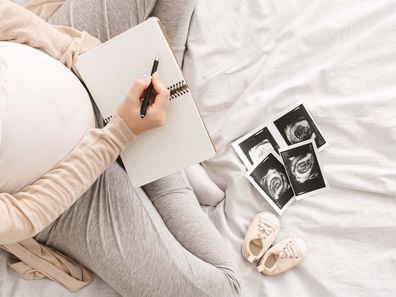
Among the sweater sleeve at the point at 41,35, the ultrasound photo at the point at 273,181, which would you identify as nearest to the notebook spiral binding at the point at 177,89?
the sweater sleeve at the point at 41,35

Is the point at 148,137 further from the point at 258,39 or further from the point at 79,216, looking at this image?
the point at 258,39

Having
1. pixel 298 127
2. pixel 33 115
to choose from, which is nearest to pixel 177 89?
pixel 33 115

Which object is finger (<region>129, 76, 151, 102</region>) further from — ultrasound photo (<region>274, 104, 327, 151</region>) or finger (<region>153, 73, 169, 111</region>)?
ultrasound photo (<region>274, 104, 327, 151</region>)

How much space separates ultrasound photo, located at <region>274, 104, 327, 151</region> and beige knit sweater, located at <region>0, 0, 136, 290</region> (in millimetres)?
476

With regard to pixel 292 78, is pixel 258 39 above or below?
above

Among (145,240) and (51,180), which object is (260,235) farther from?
(51,180)

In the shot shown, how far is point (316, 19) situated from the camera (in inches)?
48.0

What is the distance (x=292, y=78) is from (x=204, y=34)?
299 millimetres

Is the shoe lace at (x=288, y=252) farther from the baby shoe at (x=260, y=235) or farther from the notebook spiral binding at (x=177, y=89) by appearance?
the notebook spiral binding at (x=177, y=89)

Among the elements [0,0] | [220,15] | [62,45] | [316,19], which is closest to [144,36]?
[62,45]

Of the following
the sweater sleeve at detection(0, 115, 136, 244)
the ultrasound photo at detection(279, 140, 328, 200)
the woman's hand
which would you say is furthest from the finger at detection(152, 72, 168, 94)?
the ultrasound photo at detection(279, 140, 328, 200)

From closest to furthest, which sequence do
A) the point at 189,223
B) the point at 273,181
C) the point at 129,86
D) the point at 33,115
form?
the point at 33,115
the point at 129,86
the point at 189,223
the point at 273,181

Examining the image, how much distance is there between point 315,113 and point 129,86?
20.4 inches

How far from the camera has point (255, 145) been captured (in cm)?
122
